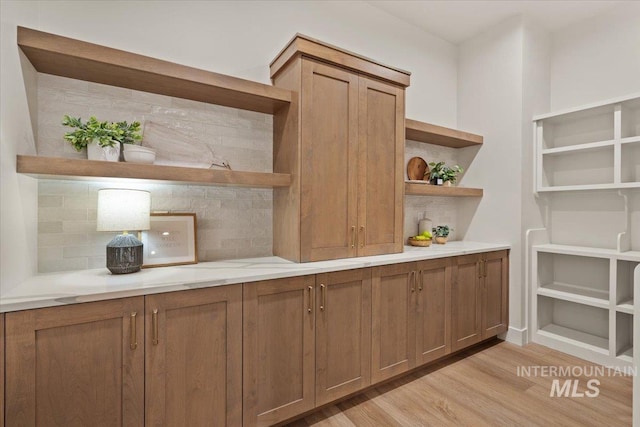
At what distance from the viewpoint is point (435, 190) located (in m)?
2.79

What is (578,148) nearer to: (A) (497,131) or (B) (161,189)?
(A) (497,131)

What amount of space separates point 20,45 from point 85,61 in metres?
0.24

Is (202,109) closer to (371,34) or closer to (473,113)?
(371,34)

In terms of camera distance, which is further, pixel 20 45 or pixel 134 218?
pixel 134 218

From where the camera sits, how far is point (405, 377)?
7.70 ft

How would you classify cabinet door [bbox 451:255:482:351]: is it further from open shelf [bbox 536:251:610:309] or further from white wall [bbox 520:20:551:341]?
open shelf [bbox 536:251:610:309]

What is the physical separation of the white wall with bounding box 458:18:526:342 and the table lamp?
311cm

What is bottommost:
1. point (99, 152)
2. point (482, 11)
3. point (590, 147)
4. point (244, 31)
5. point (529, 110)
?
point (99, 152)

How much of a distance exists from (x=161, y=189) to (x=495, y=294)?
9.76 ft

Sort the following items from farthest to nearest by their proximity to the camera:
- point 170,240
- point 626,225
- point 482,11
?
point 482,11, point 626,225, point 170,240

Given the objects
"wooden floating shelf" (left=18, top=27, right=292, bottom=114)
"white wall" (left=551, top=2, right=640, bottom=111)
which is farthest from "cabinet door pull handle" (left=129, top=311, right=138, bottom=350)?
"white wall" (left=551, top=2, right=640, bottom=111)

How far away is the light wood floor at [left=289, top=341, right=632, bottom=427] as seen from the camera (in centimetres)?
185

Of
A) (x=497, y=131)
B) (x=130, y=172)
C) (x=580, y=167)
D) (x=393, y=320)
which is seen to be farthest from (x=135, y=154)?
(x=580, y=167)

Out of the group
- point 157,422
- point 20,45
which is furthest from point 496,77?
point 157,422
